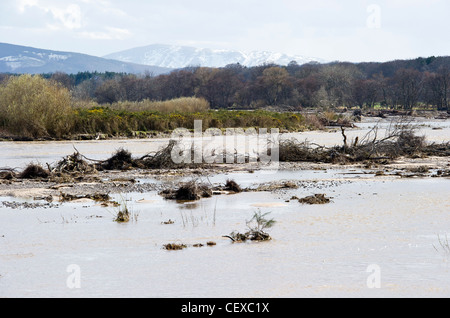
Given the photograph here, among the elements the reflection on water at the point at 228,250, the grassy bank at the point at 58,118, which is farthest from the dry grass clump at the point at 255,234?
the grassy bank at the point at 58,118

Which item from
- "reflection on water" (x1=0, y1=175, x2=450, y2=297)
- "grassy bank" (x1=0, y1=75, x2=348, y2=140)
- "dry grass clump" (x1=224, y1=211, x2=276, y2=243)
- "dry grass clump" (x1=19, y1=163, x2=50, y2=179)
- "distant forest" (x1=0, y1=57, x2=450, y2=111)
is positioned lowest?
"reflection on water" (x1=0, y1=175, x2=450, y2=297)

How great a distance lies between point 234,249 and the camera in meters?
11.0

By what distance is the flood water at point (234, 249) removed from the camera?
8.78 meters

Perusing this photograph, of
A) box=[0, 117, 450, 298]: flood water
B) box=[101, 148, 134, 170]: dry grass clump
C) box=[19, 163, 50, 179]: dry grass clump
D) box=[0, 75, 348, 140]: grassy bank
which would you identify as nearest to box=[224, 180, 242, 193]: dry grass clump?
box=[0, 117, 450, 298]: flood water

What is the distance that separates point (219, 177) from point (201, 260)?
1111 cm

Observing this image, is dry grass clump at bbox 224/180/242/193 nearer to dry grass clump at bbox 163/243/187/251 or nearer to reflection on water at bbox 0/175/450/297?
reflection on water at bbox 0/175/450/297

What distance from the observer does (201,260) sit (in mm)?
10250

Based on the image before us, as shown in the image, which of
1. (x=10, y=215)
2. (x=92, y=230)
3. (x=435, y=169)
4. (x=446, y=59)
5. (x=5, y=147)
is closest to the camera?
(x=92, y=230)

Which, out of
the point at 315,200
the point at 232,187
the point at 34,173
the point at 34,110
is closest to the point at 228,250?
the point at 315,200

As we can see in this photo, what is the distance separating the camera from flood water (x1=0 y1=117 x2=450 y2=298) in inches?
346

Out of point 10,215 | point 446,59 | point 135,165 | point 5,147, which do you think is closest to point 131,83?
point 446,59

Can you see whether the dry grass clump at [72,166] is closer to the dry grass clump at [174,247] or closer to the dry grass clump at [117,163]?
the dry grass clump at [117,163]

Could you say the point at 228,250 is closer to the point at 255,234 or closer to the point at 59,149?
the point at 255,234

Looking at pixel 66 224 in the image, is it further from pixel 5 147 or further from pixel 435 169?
pixel 5 147
